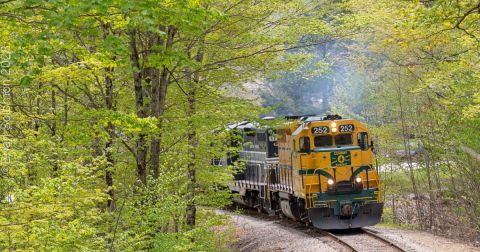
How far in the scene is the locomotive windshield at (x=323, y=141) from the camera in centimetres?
1914

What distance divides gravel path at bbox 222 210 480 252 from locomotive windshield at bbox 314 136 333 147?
8.61 ft

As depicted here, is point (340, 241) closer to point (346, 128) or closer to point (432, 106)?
point (346, 128)

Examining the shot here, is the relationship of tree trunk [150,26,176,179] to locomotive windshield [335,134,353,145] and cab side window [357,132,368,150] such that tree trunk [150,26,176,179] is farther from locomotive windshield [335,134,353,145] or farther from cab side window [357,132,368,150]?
cab side window [357,132,368,150]

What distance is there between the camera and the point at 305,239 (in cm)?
1836

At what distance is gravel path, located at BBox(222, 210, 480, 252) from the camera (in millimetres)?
16375

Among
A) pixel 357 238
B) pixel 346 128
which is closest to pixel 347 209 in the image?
pixel 357 238

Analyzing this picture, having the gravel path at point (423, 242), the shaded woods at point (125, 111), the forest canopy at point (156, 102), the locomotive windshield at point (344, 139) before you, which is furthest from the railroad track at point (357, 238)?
the shaded woods at point (125, 111)

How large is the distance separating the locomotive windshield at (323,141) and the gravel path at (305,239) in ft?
8.61

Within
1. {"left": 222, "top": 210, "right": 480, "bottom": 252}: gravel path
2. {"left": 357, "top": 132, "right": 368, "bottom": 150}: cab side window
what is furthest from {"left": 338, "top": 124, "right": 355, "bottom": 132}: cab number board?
{"left": 222, "top": 210, "right": 480, "bottom": 252}: gravel path

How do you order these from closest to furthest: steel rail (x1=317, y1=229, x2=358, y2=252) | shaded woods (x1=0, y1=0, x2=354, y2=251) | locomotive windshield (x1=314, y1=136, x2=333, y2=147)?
shaded woods (x1=0, y1=0, x2=354, y2=251), steel rail (x1=317, y1=229, x2=358, y2=252), locomotive windshield (x1=314, y1=136, x2=333, y2=147)

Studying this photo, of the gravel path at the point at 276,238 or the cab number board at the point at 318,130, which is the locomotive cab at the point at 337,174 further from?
the gravel path at the point at 276,238

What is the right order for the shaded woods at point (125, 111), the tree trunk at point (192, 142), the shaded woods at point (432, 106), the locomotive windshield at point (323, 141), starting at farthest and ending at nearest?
the locomotive windshield at point (323, 141) → the shaded woods at point (432, 106) → the tree trunk at point (192, 142) → the shaded woods at point (125, 111)

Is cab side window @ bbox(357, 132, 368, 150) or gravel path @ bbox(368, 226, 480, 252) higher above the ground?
cab side window @ bbox(357, 132, 368, 150)

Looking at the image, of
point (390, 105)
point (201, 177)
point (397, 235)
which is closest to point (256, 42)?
point (201, 177)
